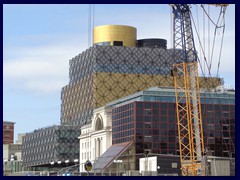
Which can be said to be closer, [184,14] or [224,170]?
[184,14]

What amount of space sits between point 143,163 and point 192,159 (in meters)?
54.0

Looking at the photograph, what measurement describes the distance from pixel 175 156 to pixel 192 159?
6275cm

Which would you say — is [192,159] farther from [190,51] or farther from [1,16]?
[1,16]

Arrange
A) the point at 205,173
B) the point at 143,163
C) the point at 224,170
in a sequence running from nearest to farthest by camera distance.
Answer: the point at 205,173
the point at 224,170
the point at 143,163

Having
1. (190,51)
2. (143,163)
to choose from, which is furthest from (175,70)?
(143,163)

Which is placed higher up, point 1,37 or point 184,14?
point 184,14

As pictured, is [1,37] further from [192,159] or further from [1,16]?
[192,159]
